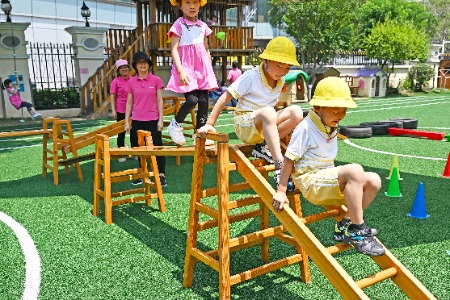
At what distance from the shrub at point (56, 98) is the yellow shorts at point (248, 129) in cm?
1495

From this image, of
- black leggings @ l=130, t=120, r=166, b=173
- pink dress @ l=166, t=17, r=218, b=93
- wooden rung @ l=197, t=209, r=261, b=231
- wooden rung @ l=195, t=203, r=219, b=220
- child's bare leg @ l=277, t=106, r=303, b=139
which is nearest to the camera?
wooden rung @ l=195, t=203, r=219, b=220

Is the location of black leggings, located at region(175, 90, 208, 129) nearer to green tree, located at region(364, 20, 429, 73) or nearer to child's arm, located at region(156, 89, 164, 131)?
child's arm, located at region(156, 89, 164, 131)

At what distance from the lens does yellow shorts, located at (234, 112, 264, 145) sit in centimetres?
373

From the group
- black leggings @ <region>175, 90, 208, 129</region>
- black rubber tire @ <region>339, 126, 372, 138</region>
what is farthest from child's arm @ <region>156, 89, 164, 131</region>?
black rubber tire @ <region>339, 126, 372, 138</region>

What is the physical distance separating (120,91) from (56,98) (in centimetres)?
1087

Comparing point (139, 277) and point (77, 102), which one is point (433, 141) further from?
point (77, 102)

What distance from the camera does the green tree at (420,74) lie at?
3750 centimetres

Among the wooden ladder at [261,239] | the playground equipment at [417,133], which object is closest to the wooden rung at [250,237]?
the wooden ladder at [261,239]

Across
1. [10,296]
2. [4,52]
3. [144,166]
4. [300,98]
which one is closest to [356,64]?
[300,98]

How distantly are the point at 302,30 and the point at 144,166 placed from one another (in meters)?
28.4

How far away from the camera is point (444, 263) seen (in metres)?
3.90

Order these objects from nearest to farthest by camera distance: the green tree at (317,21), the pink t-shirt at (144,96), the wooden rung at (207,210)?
the wooden rung at (207,210) < the pink t-shirt at (144,96) < the green tree at (317,21)

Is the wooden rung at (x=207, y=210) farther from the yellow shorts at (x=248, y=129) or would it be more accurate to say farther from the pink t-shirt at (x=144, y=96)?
the pink t-shirt at (x=144, y=96)

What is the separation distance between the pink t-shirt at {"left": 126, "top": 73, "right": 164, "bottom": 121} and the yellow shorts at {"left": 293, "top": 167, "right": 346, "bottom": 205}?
12.2 ft
